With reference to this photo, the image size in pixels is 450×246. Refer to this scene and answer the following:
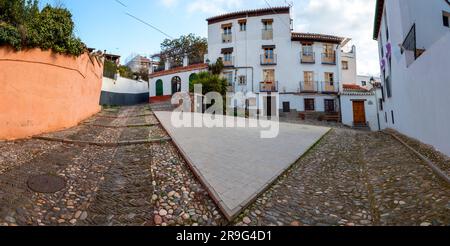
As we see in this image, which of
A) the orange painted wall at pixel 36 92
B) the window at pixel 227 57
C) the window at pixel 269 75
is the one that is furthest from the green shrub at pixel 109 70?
the window at pixel 269 75

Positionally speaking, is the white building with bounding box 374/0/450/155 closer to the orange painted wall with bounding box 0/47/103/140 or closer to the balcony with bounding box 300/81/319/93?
the orange painted wall with bounding box 0/47/103/140

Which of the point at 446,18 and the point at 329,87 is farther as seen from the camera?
the point at 329,87

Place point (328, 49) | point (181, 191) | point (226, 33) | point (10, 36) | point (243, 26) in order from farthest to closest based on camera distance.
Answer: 1. point (226, 33)
2. point (243, 26)
3. point (328, 49)
4. point (10, 36)
5. point (181, 191)

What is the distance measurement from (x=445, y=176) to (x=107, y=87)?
81.1 ft

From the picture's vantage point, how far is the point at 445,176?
13.8 feet

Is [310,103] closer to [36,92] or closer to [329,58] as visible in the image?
[329,58]

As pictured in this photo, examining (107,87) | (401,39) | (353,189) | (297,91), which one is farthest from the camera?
(297,91)

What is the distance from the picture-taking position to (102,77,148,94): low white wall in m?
23.5

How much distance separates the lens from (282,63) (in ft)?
85.8

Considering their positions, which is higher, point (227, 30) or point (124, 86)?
point (227, 30)

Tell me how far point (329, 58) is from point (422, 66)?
864 inches

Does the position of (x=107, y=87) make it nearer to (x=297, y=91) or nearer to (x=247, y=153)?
(x=297, y=91)

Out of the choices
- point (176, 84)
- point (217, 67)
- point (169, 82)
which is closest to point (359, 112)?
point (217, 67)
